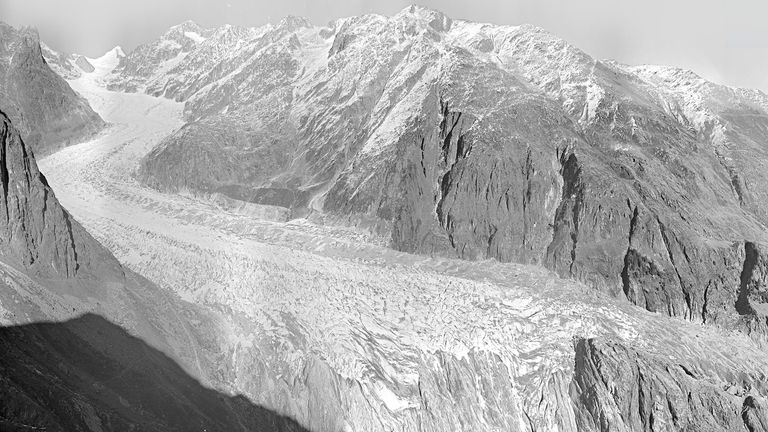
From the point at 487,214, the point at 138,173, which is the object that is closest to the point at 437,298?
the point at 487,214

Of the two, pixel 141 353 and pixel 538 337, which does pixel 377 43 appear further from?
pixel 141 353

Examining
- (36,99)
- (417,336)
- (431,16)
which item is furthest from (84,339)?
(431,16)

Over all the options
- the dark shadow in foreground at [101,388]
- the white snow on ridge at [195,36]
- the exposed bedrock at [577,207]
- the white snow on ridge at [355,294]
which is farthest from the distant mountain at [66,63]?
the dark shadow in foreground at [101,388]

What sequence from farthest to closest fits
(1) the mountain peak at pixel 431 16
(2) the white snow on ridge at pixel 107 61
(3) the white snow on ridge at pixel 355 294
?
(2) the white snow on ridge at pixel 107 61
(1) the mountain peak at pixel 431 16
(3) the white snow on ridge at pixel 355 294

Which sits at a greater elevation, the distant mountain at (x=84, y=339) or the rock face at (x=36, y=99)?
the rock face at (x=36, y=99)

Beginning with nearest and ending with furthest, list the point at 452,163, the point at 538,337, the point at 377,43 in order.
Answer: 1. the point at 538,337
2. the point at 452,163
3. the point at 377,43

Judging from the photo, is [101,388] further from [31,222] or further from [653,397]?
[653,397]

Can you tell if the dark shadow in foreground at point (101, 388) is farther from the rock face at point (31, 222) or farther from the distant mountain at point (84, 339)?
the rock face at point (31, 222)
